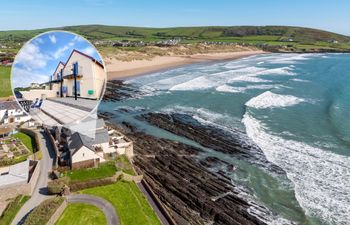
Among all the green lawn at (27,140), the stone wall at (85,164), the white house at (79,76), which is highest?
the white house at (79,76)

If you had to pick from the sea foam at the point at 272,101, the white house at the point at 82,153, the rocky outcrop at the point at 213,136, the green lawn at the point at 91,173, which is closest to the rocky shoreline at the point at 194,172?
the rocky outcrop at the point at 213,136

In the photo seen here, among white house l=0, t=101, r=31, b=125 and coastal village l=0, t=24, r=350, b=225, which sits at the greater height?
white house l=0, t=101, r=31, b=125

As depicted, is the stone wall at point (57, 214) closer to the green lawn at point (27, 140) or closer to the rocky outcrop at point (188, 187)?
the rocky outcrop at point (188, 187)

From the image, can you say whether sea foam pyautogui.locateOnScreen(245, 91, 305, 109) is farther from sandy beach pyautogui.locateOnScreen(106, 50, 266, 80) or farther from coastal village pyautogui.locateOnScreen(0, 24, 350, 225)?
sandy beach pyautogui.locateOnScreen(106, 50, 266, 80)

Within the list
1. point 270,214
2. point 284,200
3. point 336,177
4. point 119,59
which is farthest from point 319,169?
point 119,59

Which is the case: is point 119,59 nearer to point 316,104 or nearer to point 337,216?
point 316,104

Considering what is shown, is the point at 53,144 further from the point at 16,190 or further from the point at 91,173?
the point at 16,190

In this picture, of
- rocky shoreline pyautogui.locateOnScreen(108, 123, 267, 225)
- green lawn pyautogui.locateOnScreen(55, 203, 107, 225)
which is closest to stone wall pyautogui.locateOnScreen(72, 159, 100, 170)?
rocky shoreline pyautogui.locateOnScreen(108, 123, 267, 225)

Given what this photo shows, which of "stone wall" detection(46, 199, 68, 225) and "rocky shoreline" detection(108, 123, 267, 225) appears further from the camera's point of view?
"rocky shoreline" detection(108, 123, 267, 225)
